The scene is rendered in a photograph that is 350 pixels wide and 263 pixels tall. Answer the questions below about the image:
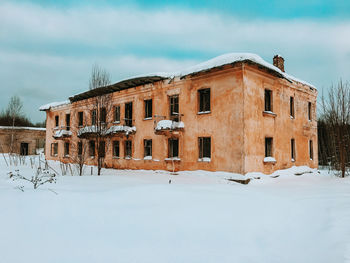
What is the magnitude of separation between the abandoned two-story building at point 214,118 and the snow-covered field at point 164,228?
647 centimetres

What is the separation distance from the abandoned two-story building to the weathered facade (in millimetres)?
20903

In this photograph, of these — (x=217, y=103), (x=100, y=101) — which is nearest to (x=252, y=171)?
(x=217, y=103)

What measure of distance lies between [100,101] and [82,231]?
10.5 metres

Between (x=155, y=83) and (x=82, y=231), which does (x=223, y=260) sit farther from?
(x=155, y=83)

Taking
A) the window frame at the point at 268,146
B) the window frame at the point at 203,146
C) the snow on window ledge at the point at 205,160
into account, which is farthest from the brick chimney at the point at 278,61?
the snow on window ledge at the point at 205,160

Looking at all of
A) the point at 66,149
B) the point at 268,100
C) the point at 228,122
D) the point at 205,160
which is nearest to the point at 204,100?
the point at 228,122

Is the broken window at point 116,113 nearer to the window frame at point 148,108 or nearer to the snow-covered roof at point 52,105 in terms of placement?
the window frame at point 148,108

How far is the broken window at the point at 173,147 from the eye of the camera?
16.8 meters

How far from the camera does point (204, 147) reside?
15.2m

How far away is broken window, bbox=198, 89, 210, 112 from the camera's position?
50.8 feet

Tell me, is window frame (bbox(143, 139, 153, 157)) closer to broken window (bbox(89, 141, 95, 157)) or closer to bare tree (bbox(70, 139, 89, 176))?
bare tree (bbox(70, 139, 89, 176))

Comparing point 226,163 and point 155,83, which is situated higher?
point 155,83

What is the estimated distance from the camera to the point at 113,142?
21.0 meters

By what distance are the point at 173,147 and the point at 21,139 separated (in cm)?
2801
